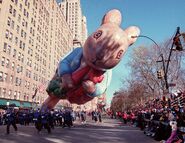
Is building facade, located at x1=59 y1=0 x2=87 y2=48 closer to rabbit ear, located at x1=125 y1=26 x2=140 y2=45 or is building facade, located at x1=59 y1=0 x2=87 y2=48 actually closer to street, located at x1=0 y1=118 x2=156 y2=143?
street, located at x1=0 y1=118 x2=156 y2=143

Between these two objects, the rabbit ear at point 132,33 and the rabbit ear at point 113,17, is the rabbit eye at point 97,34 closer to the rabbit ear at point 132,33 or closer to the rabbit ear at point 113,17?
the rabbit ear at point 113,17

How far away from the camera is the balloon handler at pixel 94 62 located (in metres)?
7.42

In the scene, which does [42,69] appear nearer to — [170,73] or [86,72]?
[170,73]

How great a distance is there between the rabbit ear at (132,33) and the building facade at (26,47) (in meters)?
33.1

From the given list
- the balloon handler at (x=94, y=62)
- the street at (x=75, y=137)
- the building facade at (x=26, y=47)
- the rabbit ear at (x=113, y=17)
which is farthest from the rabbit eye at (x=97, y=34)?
the building facade at (x=26, y=47)

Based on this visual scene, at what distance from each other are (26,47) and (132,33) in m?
52.3

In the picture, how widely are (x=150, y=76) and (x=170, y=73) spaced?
435 cm

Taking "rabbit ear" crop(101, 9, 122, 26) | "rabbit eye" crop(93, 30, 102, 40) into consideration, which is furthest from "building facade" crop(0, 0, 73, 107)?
"rabbit eye" crop(93, 30, 102, 40)

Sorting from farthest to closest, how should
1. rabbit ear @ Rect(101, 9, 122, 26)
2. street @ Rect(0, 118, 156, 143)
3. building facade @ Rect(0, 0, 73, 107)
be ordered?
building facade @ Rect(0, 0, 73, 107), street @ Rect(0, 118, 156, 143), rabbit ear @ Rect(101, 9, 122, 26)

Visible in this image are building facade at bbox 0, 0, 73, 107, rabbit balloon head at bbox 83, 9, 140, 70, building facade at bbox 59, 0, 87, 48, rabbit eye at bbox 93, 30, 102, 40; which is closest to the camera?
rabbit balloon head at bbox 83, 9, 140, 70

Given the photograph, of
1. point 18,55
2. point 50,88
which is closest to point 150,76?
point 18,55

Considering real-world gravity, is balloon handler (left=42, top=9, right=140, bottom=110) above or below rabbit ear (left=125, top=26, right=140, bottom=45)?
below

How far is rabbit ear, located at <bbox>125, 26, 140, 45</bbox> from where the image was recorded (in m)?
7.99

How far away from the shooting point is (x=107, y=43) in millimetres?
7395
